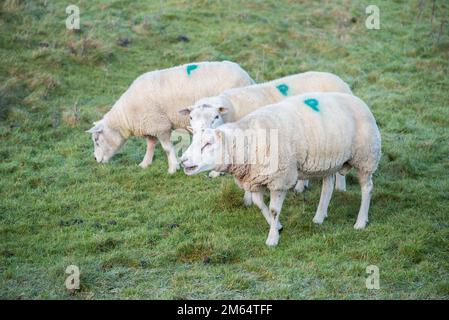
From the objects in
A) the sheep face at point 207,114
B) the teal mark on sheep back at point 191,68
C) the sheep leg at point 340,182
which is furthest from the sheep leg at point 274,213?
the teal mark on sheep back at point 191,68

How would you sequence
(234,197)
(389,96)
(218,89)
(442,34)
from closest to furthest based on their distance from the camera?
(234,197), (218,89), (389,96), (442,34)

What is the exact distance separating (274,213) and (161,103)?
3.36m

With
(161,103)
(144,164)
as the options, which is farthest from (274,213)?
(144,164)

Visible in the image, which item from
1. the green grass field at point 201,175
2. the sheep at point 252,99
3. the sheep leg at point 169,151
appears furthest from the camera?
the sheep leg at point 169,151

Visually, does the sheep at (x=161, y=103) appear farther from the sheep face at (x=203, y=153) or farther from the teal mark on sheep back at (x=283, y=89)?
the sheep face at (x=203, y=153)

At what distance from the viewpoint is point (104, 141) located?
34.6 feet

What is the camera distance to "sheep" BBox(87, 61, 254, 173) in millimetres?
9930

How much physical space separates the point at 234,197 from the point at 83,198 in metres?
2.09

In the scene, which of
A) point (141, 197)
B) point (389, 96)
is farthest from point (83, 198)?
point (389, 96)

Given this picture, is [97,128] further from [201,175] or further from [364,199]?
[364,199]

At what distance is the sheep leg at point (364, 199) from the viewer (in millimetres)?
7996

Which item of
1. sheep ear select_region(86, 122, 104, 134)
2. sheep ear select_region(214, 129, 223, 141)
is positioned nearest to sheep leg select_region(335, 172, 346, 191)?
sheep ear select_region(214, 129, 223, 141)

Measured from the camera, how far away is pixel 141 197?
9.12 m
